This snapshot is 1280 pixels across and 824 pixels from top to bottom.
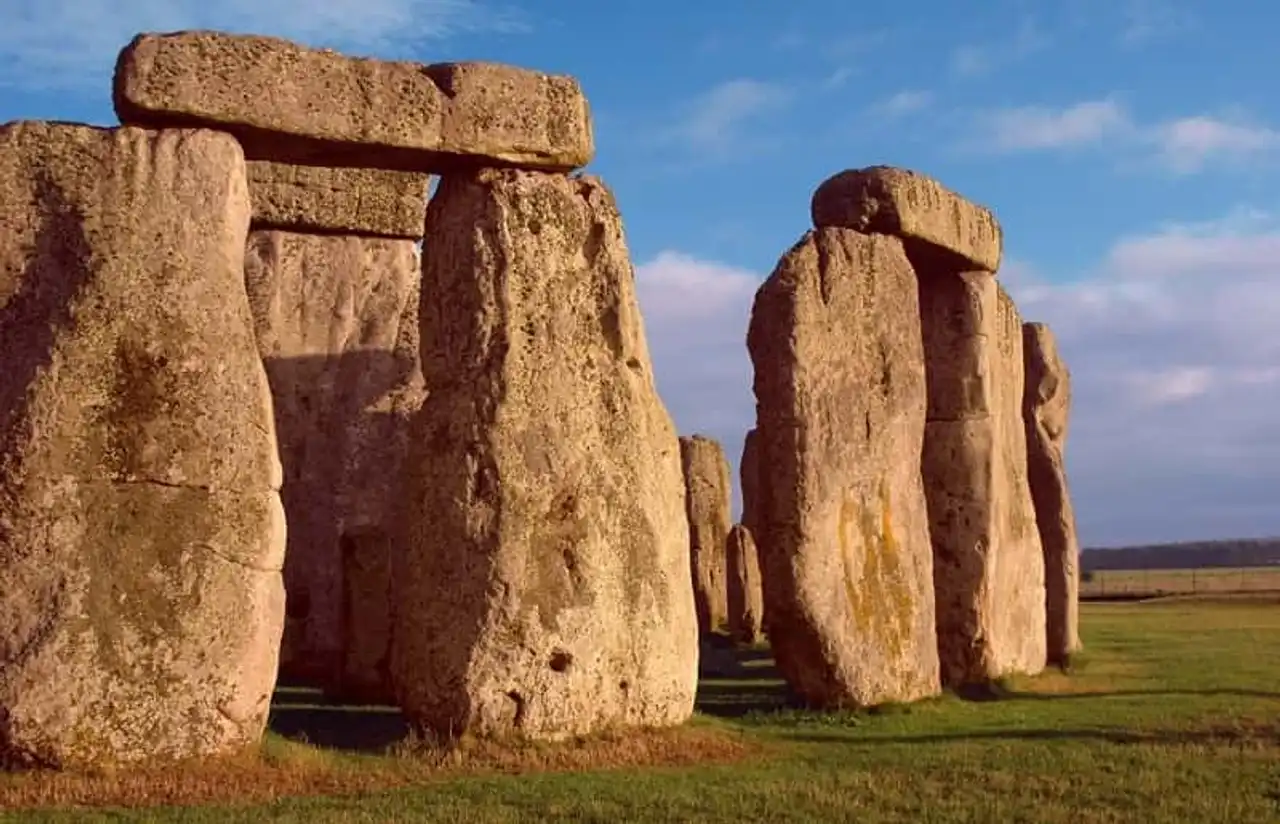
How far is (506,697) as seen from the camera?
11.5m

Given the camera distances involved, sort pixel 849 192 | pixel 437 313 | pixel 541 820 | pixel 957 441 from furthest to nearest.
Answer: pixel 957 441, pixel 849 192, pixel 437 313, pixel 541 820

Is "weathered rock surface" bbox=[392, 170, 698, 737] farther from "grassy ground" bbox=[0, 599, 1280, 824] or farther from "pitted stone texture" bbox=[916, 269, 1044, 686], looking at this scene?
"pitted stone texture" bbox=[916, 269, 1044, 686]

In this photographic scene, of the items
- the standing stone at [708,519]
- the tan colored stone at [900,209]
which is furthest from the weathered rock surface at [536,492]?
the standing stone at [708,519]

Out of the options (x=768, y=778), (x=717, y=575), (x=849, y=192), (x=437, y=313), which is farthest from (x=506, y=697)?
(x=717, y=575)

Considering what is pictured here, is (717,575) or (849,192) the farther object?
(717,575)

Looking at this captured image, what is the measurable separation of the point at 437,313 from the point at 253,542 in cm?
253

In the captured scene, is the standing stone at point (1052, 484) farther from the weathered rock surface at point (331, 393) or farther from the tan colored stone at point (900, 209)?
the weathered rock surface at point (331, 393)

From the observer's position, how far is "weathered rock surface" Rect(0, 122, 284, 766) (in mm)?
10203

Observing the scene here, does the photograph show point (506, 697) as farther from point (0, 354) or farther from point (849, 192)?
point (849, 192)

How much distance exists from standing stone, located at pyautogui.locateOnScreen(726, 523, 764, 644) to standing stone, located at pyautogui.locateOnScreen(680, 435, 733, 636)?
90cm

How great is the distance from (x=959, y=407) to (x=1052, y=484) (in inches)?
158

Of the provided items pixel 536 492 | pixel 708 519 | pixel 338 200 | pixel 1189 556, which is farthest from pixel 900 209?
pixel 1189 556

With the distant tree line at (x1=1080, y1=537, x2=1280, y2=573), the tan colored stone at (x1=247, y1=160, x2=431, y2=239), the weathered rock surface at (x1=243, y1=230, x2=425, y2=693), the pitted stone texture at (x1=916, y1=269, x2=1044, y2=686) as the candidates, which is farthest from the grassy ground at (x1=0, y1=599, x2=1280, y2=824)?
the distant tree line at (x1=1080, y1=537, x2=1280, y2=573)

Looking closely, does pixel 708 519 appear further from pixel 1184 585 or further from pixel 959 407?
pixel 1184 585
